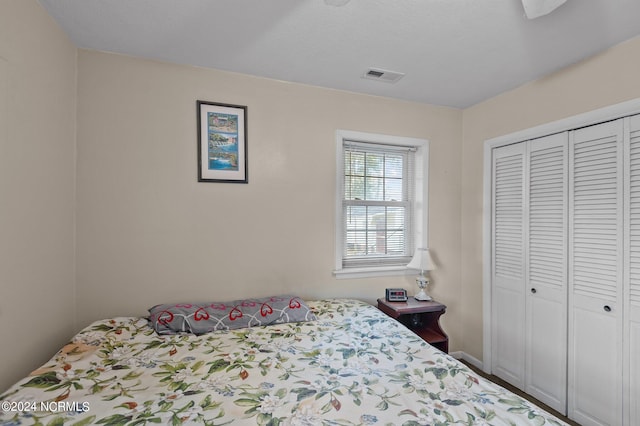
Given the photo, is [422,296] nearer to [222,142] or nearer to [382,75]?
[382,75]

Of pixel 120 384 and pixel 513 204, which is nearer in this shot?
pixel 120 384

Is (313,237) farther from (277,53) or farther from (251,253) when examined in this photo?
(277,53)

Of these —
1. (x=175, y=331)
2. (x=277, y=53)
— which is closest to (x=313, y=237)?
(x=175, y=331)

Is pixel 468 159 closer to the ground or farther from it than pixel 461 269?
farther from it

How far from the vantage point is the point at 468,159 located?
10.3 feet

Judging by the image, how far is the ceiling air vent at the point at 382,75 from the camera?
2.35 m

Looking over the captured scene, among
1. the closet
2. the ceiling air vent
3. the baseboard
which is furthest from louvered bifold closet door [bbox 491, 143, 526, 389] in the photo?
the ceiling air vent

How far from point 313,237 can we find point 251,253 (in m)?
0.54

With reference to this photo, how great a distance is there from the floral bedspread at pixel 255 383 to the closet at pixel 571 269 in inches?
51.6

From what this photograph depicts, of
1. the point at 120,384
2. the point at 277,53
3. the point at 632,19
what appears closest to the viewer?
the point at 120,384

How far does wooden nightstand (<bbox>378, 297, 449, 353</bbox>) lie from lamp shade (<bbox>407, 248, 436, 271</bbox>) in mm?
304

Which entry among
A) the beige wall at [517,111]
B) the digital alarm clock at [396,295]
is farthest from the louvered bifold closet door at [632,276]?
the digital alarm clock at [396,295]

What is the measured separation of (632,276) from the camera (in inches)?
76.1

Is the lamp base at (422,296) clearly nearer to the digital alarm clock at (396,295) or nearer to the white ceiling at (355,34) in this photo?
the digital alarm clock at (396,295)
